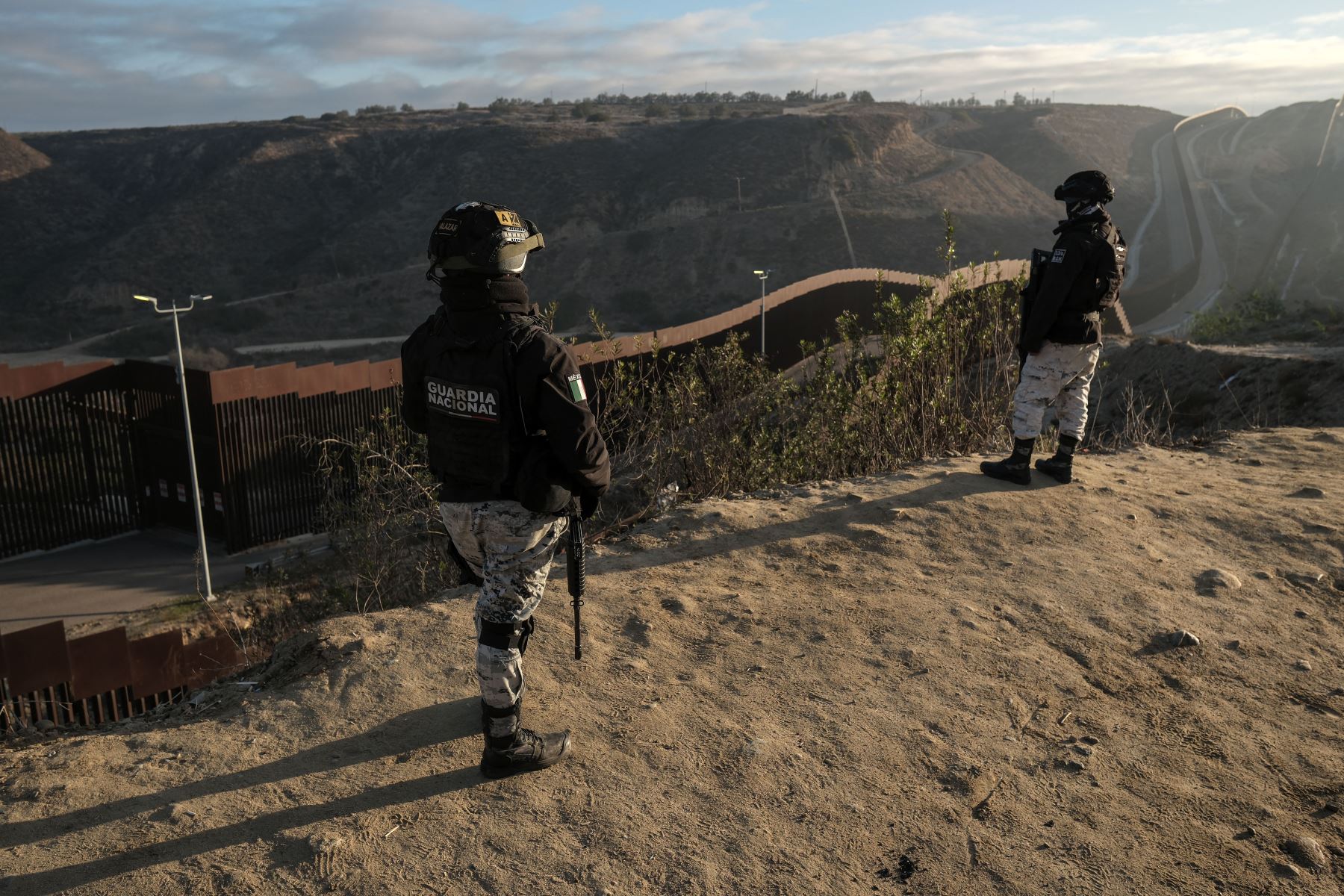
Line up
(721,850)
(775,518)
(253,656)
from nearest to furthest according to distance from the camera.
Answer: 1. (721,850)
2. (775,518)
3. (253,656)

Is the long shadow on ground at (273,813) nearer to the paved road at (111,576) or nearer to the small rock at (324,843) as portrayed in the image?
the small rock at (324,843)

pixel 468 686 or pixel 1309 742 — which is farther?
pixel 468 686

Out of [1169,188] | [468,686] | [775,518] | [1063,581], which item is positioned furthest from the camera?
[1169,188]

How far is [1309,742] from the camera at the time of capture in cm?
366

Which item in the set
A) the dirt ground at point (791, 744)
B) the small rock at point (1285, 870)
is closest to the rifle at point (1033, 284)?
the dirt ground at point (791, 744)

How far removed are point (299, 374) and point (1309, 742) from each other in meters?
16.2

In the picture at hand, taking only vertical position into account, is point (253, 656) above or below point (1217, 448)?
below

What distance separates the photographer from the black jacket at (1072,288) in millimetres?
5973

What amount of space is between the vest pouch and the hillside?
156 ft

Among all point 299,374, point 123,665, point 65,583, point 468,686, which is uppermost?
point 468,686

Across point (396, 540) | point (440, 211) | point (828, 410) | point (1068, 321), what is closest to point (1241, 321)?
point (828, 410)

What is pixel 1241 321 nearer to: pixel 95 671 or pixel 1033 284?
pixel 1033 284

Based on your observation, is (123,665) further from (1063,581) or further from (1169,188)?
(1169,188)

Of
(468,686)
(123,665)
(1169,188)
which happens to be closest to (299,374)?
(123,665)
